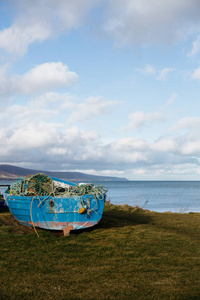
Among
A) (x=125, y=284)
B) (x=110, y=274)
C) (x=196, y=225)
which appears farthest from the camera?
(x=196, y=225)

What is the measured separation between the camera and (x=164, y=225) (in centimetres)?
1156

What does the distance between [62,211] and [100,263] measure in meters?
2.83

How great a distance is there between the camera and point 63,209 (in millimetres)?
8930

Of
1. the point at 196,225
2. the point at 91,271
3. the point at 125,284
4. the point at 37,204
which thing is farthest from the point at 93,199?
the point at 196,225

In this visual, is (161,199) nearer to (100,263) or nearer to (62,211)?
(62,211)

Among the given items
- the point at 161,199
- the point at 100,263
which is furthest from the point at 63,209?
the point at 161,199

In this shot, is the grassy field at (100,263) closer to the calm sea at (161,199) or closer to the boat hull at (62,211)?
the boat hull at (62,211)

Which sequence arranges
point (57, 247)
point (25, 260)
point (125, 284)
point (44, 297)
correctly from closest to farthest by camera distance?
1. point (44, 297)
2. point (125, 284)
3. point (25, 260)
4. point (57, 247)

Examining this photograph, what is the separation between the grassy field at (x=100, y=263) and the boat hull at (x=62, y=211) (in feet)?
1.07

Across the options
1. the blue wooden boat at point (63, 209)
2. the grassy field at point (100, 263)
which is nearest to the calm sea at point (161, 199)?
the blue wooden boat at point (63, 209)

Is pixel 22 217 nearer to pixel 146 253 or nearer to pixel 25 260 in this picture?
pixel 25 260

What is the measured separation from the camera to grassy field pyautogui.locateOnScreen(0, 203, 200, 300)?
4.88 meters

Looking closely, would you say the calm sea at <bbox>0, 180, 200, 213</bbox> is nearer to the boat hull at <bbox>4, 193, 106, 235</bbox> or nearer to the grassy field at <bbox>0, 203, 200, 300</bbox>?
the boat hull at <bbox>4, 193, 106, 235</bbox>

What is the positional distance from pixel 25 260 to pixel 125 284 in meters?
2.63
